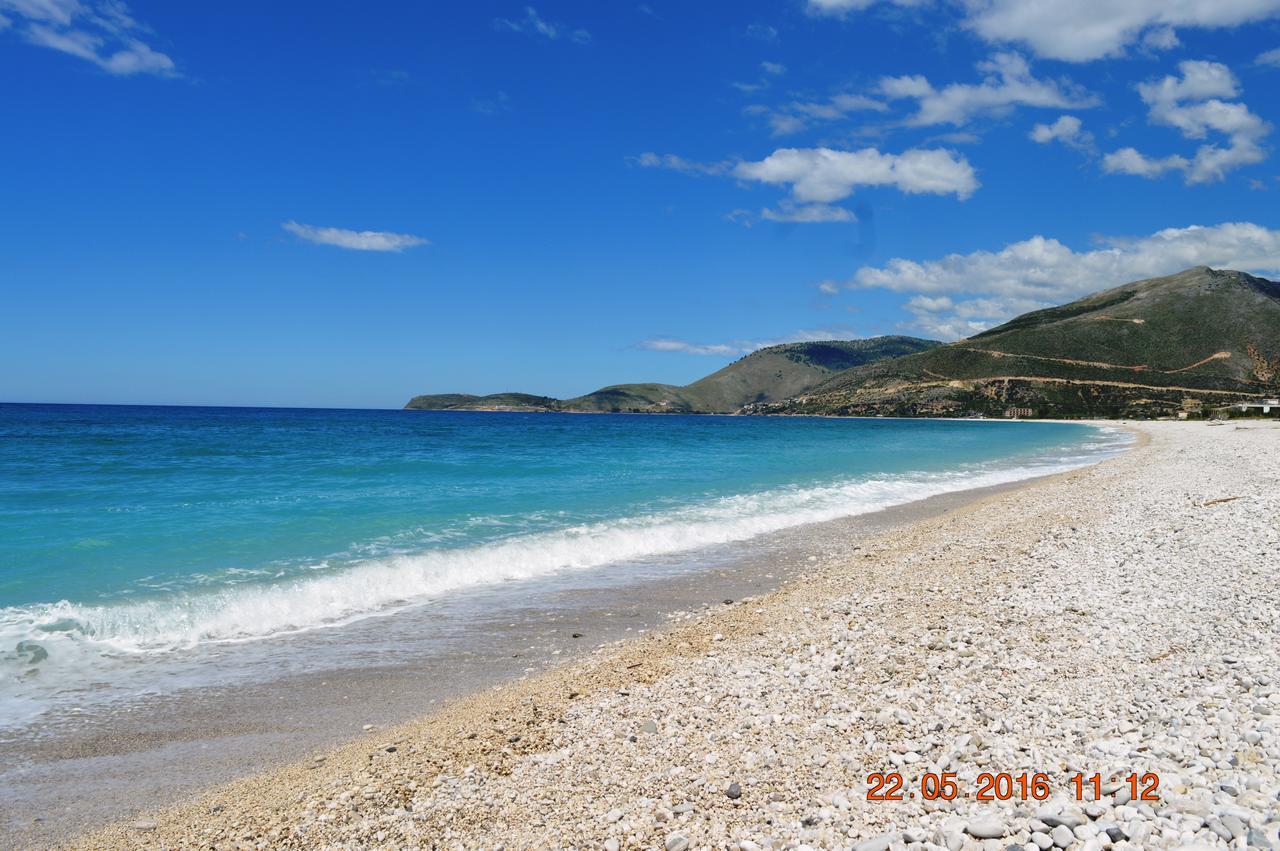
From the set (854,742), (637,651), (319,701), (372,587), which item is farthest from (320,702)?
(854,742)

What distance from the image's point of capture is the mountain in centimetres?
11244

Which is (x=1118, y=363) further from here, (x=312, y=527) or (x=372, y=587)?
(x=372, y=587)

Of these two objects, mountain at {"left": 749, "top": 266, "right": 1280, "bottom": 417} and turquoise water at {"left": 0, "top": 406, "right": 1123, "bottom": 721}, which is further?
mountain at {"left": 749, "top": 266, "right": 1280, "bottom": 417}

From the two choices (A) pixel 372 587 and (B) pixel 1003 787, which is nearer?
(B) pixel 1003 787

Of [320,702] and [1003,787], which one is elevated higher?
[1003,787]

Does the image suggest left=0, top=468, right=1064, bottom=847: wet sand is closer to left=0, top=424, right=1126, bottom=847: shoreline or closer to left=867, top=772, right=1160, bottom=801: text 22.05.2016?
left=0, top=424, right=1126, bottom=847: shoreline

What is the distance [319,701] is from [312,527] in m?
10.0

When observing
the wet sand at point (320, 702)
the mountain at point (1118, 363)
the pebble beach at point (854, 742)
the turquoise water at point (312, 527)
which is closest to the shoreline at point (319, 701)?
the wet sand at point (320, 702)

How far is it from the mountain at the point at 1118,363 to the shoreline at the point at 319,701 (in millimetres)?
115676

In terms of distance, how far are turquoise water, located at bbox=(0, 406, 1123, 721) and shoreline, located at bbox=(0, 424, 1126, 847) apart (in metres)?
1.51

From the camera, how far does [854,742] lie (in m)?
5.02

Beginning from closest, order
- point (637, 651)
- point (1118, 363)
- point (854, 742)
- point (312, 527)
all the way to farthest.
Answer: point (854, 742)
point (637, 651)
point (312, 527)
point (1118, 363)

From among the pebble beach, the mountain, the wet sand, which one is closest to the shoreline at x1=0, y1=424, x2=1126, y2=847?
the wet sand

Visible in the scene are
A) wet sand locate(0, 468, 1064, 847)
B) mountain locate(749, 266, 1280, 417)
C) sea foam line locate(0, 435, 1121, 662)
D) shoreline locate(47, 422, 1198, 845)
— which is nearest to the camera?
wet sand locate(0, 468, 1064, 847)
